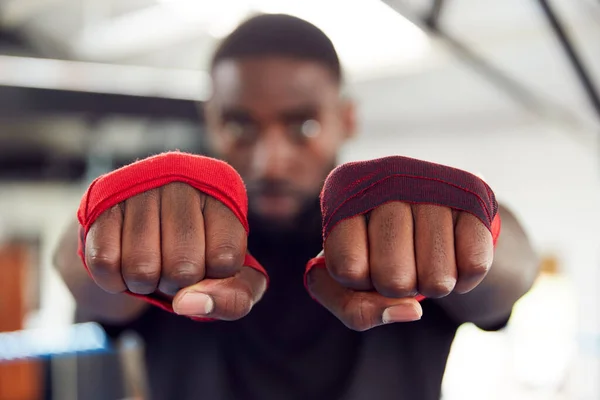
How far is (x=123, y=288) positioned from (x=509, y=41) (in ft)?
10.6

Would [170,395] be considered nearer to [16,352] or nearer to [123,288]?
[123,288]

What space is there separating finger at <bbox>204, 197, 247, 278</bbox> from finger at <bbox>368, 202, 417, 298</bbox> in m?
0.05

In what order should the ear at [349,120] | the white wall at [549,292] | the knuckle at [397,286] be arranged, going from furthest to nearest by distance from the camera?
the white wall at [549,292], the ear at [349,120], the knuckle at [397,286]

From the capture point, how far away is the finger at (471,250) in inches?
8.3

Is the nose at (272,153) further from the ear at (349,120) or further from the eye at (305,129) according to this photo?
the ear at (349,120)

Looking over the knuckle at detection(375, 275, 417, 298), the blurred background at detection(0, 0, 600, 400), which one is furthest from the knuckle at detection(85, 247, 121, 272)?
the blurred background at detection(0, 0, 600, 400)

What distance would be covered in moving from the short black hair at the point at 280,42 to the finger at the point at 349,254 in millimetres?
159

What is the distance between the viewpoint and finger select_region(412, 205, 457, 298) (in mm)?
206

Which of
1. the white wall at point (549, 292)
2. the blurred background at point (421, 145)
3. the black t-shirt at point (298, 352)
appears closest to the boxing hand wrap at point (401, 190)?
the black t-shirt at point (298, 352)

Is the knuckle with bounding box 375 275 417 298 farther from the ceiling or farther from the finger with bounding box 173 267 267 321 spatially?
the ceiling

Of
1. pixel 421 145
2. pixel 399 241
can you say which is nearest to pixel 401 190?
pixel 399 241

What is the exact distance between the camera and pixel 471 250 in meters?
0.21

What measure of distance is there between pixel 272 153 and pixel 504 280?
0.60ft

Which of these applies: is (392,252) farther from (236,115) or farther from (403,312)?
(236,115)
